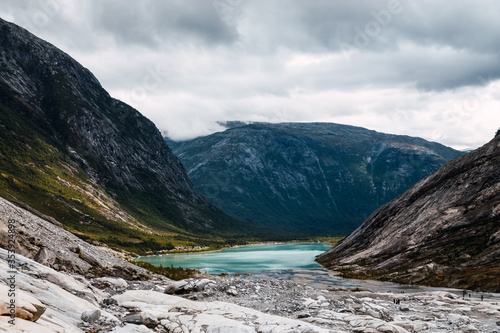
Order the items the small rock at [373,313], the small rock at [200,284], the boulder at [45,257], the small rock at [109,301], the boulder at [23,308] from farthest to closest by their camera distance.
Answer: the small rock at [200,284] → the small rock at [373,313] → the boulder at [45,257] → the small rock at [109,301] → the boulder at [23,308]

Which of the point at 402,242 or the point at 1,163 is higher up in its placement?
the point at 1,163

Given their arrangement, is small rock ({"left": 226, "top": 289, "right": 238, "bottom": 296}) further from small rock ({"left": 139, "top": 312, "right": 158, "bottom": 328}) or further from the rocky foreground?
small rock ({"left": 139, "top": 312, "right": 158, "bottom": 328})

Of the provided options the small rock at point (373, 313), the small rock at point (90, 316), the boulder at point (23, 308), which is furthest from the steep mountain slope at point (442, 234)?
the boulder at point (23, 308)

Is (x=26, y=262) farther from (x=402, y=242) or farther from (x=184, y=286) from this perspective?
(x=402, y=242)

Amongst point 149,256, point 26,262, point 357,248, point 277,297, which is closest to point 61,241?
point 26,262

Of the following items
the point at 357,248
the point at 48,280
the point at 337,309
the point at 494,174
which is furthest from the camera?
the point at 357,248

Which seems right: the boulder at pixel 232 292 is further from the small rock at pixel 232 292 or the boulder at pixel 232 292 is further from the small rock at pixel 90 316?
the small rock at pixel 90 316

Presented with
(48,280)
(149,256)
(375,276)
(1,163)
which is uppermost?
(1,163)

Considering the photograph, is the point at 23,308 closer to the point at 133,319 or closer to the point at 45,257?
the point at 133,319
